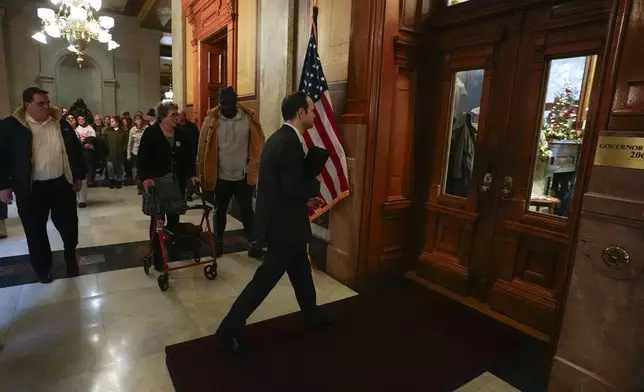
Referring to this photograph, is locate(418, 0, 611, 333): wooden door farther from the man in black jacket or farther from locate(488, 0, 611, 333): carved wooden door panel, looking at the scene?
the man in black jacket

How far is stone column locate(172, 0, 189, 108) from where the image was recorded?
301 inches

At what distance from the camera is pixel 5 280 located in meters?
3.38

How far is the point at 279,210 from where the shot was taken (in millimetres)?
2316

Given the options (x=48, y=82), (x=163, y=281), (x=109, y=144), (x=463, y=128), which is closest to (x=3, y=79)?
(x=48, y=82)

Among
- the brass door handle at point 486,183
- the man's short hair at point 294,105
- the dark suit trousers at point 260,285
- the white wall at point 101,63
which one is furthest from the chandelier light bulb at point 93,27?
the brass door handle at point 486,183

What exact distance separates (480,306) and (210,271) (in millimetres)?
2422

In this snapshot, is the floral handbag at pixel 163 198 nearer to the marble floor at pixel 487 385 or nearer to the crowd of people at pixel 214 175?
the crowd of people at pixel 214 175

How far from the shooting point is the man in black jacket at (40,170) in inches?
123

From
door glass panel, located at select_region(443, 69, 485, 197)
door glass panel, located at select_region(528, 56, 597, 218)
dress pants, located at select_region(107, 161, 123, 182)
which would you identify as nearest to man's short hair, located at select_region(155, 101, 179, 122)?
door glass panel, located at select_region(443, 69, 485, 197)

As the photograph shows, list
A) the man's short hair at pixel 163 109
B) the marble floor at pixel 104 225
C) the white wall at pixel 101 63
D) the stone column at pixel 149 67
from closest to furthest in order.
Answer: the man's short hair at pixel 163 109
the marble floor at pixel 104 225
the white wall at pixel 101 63
the stone column at pixel 149 67

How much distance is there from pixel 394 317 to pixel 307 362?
92cm

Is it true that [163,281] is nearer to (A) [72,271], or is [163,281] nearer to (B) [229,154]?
(A) [72,271]

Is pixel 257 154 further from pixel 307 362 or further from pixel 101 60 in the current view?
pixel 101 60

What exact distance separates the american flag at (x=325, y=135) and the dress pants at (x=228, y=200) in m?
1.16
